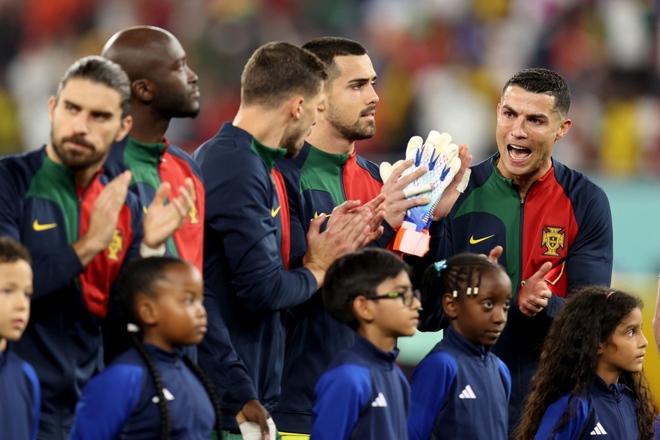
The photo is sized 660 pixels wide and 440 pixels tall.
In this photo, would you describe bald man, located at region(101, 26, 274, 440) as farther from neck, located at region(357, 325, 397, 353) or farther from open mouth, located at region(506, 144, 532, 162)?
open mouth, located at region(506, 144, 532, 162)

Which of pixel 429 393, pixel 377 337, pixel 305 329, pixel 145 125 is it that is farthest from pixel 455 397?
pixel 145 125

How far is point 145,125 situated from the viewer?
14.3 ft

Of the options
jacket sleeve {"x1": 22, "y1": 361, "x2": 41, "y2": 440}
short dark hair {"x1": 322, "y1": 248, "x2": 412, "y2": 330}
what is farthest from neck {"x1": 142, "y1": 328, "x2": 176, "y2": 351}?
short dark hair {"x1": 322, "y1": 248, "x2": 412, "y2": 330}

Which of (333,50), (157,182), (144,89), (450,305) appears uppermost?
(333,50)

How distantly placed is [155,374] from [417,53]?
8386 mm

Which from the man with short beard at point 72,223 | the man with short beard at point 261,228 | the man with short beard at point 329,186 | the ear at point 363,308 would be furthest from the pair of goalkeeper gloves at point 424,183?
the man with short beard at point 72,223

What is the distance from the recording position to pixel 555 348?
16.8ft

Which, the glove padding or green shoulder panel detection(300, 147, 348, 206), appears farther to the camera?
green shoulder panel detection(300, 147, 348, 206)

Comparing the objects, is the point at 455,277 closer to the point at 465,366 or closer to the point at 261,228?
the point at 465,366

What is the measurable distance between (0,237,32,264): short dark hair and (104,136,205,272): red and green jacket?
0.61 metres

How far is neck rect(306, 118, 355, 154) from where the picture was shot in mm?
5238

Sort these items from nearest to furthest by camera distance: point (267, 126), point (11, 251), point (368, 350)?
point (11, 251) < point (368, 350) < point (267, 126)

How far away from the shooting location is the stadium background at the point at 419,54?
1112cm

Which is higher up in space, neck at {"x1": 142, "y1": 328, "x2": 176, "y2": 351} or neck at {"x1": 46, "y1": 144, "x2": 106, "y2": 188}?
neck at {"x1": 46, "y1": 144, "x2": 106, "y2": 188}
